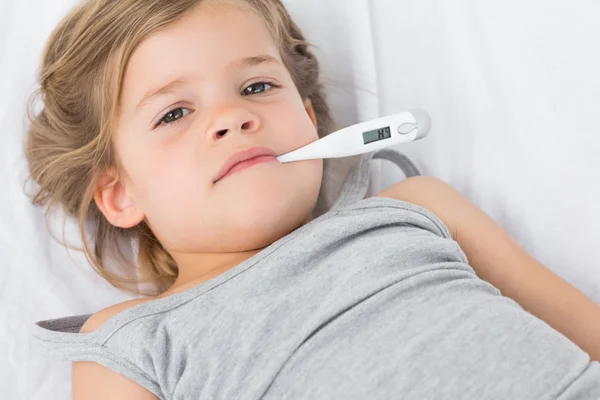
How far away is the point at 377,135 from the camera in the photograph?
1060mm

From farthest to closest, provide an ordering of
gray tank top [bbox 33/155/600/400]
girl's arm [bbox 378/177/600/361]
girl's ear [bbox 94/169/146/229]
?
1. girl's ear [bbox 94/169/146/229]
2. girl's arm [bbox 378/177/600/361]
3. gray tank top [bbox 33/155/600/400]

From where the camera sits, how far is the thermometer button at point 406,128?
1.05m

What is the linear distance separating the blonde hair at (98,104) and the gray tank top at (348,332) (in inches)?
9.7

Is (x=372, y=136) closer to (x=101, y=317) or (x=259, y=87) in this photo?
(x=259, y=87)

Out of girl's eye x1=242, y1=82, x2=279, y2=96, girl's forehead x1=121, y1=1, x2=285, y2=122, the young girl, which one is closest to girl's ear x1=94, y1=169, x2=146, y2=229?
the young girl

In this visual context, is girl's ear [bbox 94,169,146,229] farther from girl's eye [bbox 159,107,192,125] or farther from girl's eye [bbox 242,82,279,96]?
girl's eye [bbox 242,82,279,96]

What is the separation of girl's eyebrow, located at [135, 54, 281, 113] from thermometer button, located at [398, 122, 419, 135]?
0.22 meters

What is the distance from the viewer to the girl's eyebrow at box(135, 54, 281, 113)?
1.01m

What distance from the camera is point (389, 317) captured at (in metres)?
0.90

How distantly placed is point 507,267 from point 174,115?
52cm

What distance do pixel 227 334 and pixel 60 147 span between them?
1.51 ft

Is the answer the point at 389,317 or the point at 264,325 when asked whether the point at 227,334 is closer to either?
the point at 264,325

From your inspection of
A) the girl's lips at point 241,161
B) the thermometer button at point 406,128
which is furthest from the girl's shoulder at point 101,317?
the thermometer button at point 406,128

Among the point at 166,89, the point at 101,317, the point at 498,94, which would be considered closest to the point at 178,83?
the point at 166,89
